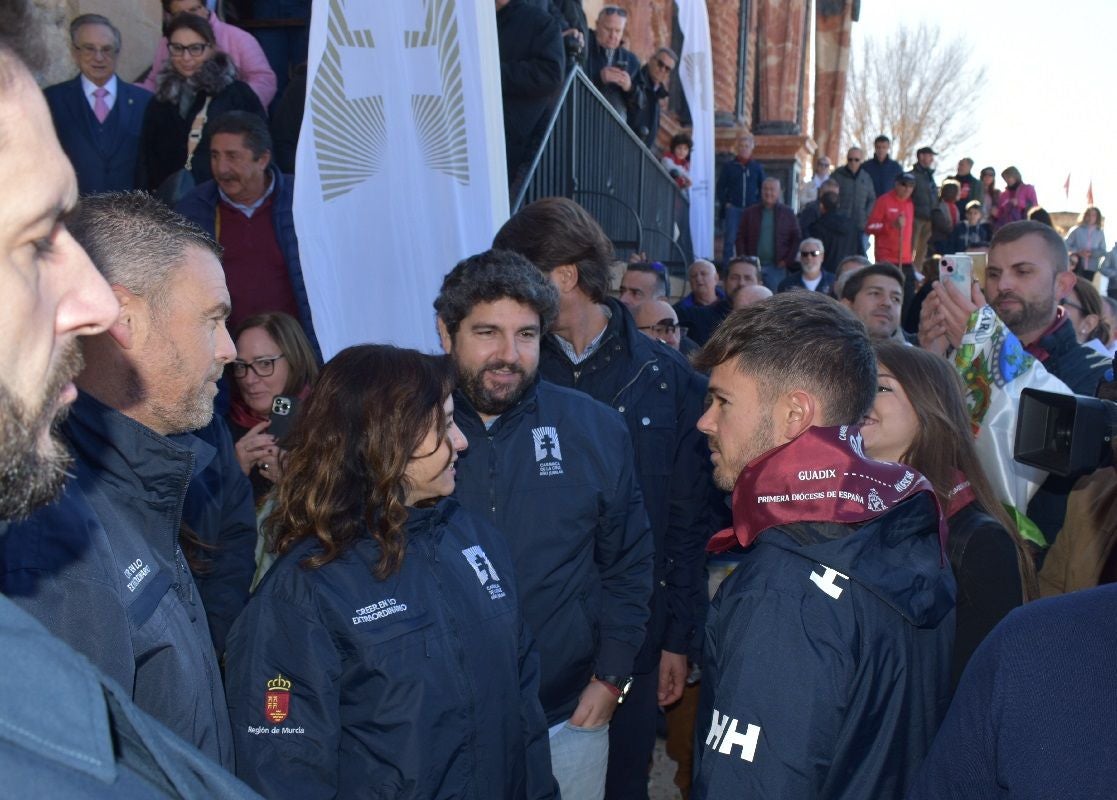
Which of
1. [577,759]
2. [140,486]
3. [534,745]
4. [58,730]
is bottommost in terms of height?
[577,759]

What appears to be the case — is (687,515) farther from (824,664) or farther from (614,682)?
(824,664)

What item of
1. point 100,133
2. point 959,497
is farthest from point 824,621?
point 100,133

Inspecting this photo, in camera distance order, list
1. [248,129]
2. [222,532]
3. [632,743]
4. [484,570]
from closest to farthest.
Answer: [484,570] < [222,532] < [632,743] < [248,129]

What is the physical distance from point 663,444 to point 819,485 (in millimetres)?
1608

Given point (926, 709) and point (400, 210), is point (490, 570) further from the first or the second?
point (400, 210)

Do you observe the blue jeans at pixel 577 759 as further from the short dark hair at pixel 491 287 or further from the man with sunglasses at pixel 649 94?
the man with sunglasses at pixel 649 94

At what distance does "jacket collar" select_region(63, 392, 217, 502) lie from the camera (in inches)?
72.0

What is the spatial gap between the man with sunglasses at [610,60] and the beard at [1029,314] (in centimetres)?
568

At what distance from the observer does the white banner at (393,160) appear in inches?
145

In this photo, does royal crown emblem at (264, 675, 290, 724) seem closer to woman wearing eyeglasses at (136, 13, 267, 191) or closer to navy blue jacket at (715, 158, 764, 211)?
woman wearing eyeglasses at (136, 13, 267, 191)

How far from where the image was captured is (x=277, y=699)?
1.98 meters

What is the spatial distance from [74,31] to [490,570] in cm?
445

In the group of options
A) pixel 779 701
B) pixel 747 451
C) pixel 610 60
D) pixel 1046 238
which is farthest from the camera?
pixel 610 60

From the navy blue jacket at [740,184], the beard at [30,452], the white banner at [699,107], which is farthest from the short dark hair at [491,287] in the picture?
the navy blue jacket at [740,184]
